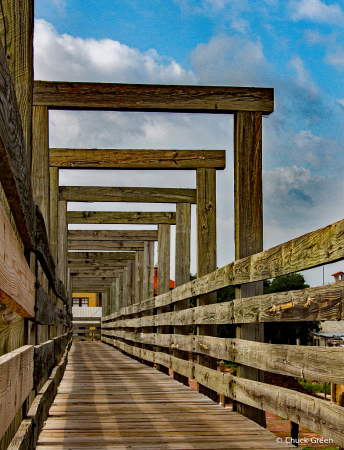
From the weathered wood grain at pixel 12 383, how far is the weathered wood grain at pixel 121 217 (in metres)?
9.31

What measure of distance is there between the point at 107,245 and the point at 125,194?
5632 millimetres

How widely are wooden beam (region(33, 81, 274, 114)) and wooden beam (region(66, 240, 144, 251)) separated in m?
9.77

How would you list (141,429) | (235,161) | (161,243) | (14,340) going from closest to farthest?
1. (14,340)
2. (141,429)
3. (235,161)
4. (161,243)

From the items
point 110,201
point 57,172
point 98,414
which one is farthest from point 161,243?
point 98,414

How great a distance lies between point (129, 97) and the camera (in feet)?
17.9

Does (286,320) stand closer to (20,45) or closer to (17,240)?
(17,240)

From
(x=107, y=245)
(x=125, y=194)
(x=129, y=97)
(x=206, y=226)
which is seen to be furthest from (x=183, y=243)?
(x=107, y=245)

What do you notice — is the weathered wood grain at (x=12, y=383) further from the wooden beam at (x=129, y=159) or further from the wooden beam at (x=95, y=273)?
the wooden beam at (x=95, y=273)

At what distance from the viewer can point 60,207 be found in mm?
9945

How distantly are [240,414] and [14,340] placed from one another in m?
2.12

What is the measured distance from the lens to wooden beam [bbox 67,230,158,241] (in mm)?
13948

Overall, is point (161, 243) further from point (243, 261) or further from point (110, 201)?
point (243, 261)

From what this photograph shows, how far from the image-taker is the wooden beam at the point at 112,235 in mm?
13948

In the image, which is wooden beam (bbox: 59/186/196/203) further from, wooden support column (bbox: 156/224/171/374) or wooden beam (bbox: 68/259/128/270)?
wooden beam (bbox: 68/259/128/270)
